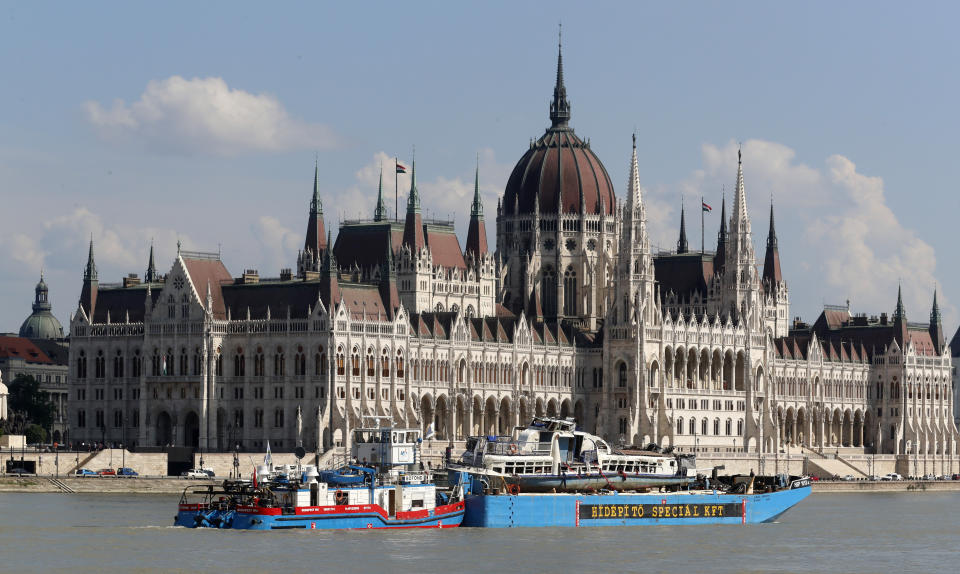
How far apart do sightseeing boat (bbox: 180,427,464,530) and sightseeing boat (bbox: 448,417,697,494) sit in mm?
3806

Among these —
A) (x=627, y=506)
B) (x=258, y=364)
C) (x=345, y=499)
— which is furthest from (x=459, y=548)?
(x=258, y=364)

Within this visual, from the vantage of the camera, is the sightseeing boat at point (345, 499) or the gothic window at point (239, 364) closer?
the sightseeing boat at point (345, 499)

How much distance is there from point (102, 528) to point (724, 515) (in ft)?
127

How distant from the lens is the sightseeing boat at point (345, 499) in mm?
130375

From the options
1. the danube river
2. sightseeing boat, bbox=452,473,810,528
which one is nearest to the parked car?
the danube river

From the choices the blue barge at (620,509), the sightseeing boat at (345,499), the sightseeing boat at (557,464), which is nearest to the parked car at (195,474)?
the sightseeing boat at (557,464)

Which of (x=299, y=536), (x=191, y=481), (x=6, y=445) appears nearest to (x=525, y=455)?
(x=299, y=536)

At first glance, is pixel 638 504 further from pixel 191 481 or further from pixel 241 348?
pixel 241 348

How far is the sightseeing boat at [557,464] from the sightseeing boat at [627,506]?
0.81 meters

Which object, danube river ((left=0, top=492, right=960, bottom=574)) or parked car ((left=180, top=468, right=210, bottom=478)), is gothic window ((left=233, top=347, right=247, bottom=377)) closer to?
parked car ((left=180, top=468, right=210, bottom=478))

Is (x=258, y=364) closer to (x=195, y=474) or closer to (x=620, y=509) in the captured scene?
(x=195, y=474)

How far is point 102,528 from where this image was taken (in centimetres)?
13162

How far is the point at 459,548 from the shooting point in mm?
122125

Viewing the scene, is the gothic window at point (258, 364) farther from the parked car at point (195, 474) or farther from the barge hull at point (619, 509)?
the barge hull at point (619, 509)
